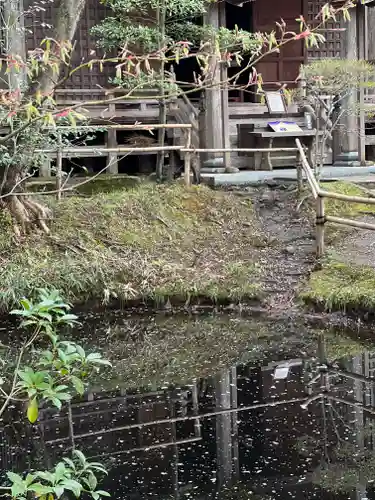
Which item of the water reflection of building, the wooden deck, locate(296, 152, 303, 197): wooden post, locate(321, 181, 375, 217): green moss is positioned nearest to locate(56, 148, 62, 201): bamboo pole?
the wooden deck

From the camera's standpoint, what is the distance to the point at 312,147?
40.9 ft

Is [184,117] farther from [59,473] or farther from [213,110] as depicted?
[59,473]

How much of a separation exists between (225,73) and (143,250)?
3924mm

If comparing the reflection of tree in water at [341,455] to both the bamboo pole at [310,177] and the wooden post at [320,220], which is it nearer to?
the wooden post at [320,220]

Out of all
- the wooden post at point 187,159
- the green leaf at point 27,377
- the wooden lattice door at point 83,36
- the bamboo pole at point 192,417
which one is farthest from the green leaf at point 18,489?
the wooden lattice door at point 83,36

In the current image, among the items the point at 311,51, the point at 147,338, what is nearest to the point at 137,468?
the point at 147,338

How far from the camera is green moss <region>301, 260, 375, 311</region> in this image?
8172mm

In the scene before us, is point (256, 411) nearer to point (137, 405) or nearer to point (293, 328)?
point (137, 405)

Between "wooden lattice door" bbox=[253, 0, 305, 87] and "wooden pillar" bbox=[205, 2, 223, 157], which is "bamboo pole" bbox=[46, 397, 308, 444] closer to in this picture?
"wooden pillar" bbox=[205, 2, 223, 157]

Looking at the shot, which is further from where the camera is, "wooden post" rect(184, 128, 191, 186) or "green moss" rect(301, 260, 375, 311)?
"wooden post" rect(184, 128, 191, 186)

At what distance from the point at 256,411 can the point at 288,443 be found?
0.71m

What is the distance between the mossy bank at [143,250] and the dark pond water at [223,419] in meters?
0.92

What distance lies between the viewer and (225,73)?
11727 mm

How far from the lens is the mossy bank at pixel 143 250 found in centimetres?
877
